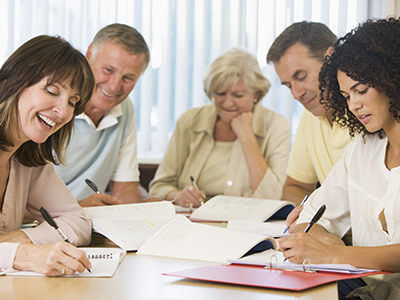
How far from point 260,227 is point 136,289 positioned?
0.71 m

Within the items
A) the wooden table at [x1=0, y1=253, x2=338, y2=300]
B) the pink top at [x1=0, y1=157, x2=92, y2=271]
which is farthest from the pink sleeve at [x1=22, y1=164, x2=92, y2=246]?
the wooden table at [x1=0, y1=253, x2=338, y2=300]

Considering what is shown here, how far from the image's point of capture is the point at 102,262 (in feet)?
3.28

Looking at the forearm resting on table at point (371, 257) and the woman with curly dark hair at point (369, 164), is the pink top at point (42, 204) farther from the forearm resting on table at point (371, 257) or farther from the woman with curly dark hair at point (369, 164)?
the forearm resting on table at point (371, 257)

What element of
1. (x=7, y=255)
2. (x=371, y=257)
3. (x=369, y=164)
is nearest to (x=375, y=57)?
(x=369, y=164)

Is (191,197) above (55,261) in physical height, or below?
below

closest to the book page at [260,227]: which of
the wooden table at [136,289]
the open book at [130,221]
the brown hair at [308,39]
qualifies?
the open book at [130,221]

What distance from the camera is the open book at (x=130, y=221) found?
3.77 ft

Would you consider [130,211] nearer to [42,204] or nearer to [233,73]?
[42,204]

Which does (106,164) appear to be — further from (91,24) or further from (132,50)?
(91,24)

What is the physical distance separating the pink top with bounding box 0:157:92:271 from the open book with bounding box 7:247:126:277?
0.11m

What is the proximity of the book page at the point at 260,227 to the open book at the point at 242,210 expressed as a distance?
0.23 ft

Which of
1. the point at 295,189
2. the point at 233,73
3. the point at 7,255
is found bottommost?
the point at 295,189

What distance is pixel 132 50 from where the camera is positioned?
2064mm

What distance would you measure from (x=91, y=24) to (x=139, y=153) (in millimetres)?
946
